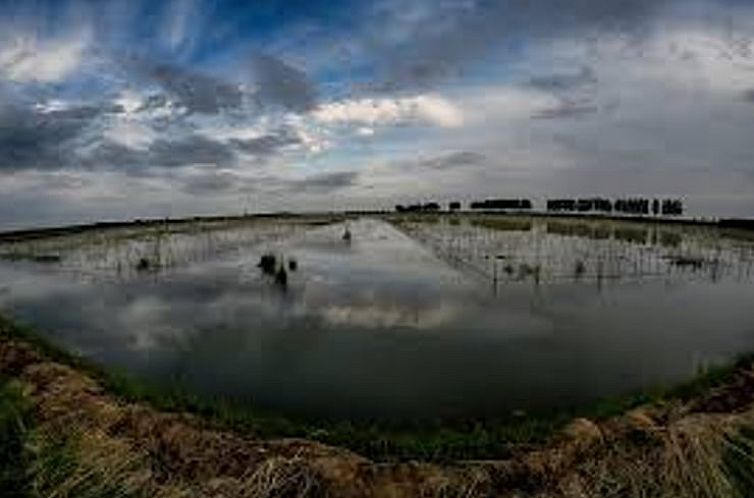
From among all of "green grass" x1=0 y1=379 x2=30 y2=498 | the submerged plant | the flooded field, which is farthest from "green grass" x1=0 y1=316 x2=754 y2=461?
the submerged plant

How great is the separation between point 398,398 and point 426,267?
18.6 m

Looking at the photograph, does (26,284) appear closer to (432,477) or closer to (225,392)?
(225,392)

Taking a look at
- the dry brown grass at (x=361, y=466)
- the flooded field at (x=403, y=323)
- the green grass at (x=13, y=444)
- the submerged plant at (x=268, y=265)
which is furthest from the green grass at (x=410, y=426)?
the submerged plant at (x=268, y=265)

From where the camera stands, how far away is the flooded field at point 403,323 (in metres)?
12.5

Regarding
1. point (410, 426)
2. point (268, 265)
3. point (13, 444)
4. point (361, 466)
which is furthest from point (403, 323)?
point (268, 265)

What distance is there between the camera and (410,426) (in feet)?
34.0

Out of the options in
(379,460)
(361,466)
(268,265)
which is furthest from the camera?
(268,265)

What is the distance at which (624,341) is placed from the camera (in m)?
16.2

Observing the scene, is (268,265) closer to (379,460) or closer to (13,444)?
(379,460)

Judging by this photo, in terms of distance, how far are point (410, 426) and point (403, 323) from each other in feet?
24.8

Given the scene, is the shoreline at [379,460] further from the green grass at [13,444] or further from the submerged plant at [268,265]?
the submerged plant at [268,265]

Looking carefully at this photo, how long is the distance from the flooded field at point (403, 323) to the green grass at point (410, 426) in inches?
32.3

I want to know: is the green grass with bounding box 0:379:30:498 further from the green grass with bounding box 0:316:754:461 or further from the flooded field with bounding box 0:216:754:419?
the flooded field with bounding box 0:216:754:419

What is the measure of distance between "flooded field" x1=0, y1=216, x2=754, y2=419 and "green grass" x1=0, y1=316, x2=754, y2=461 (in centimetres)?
82
